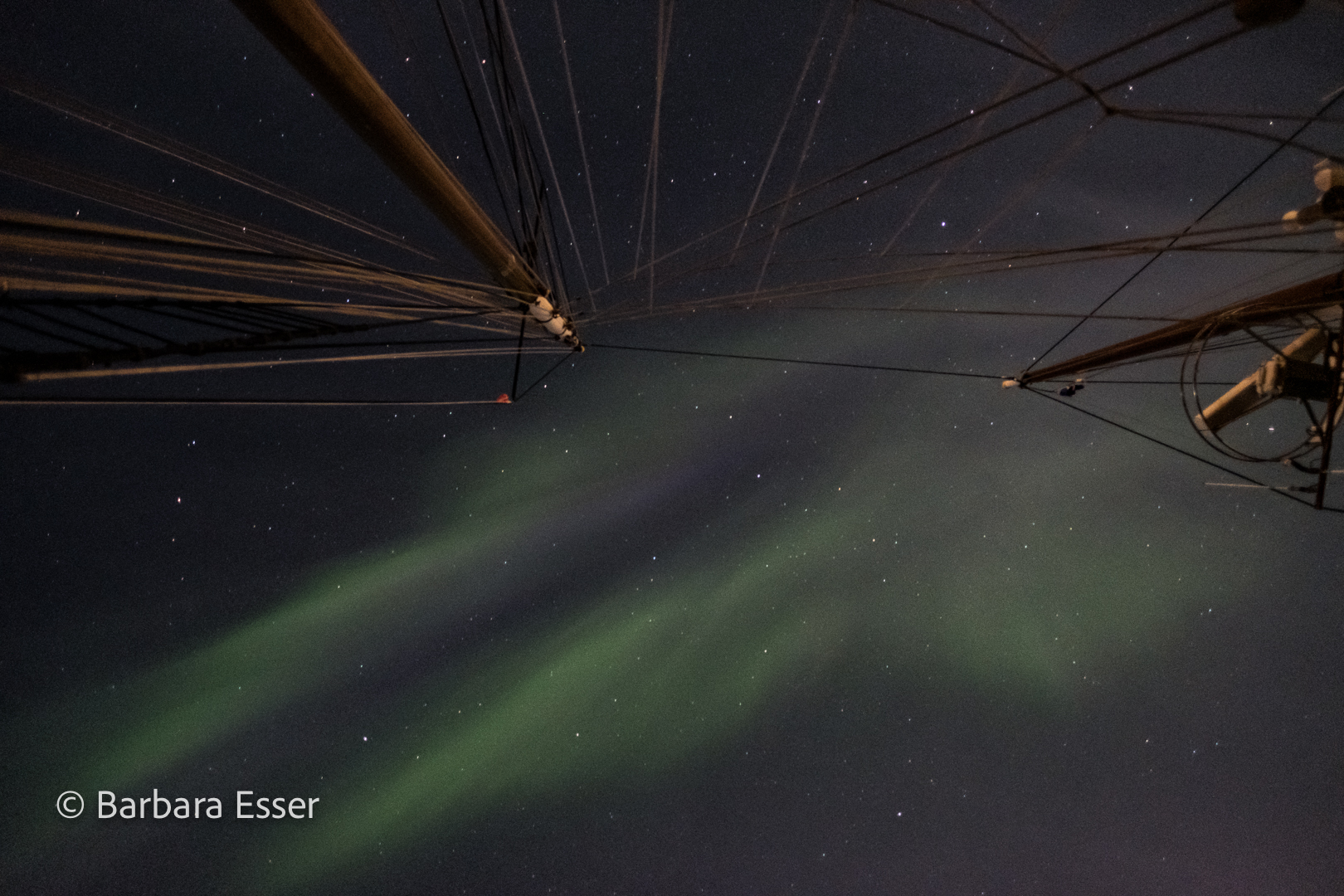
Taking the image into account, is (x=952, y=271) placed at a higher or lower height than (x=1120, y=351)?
higher

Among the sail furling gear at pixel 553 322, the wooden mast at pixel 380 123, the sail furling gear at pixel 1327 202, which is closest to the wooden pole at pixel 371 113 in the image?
the wooden mast at pixel 380 123

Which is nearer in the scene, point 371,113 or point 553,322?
point 371,113

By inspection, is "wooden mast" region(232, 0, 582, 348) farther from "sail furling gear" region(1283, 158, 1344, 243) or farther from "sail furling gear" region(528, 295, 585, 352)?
"sail furling gear" region(1283, 158, 1344, 243)

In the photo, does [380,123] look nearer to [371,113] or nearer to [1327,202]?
[371,113]

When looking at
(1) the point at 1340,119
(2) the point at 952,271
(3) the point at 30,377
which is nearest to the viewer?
(3) the point at 30,377

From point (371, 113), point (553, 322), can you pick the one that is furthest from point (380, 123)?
point (553, 322)

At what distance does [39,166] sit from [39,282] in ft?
3.58

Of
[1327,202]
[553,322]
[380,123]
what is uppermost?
[380,123]

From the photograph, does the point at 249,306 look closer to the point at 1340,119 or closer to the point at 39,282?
the point at 39,282

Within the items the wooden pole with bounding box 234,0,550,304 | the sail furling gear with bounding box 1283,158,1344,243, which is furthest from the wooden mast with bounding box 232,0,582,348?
the sail furling gear with bounding box 1283,158,1344,243

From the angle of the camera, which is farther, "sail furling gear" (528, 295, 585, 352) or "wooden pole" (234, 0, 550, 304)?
"sail furling gear" (528, 295, 585, 352)

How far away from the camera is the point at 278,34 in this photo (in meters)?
2.40

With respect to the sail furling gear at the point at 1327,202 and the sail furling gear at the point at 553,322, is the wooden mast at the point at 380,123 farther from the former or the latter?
the sail furling gear at the point at 1327,202

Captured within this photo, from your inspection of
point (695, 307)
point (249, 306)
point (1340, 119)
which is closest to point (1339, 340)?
point (1340, 119)
